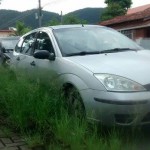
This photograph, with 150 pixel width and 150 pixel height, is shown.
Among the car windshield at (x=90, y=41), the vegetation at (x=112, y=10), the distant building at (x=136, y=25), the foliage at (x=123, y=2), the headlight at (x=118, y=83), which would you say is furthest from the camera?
the foliage at (x=123, y=2)

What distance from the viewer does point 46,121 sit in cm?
480

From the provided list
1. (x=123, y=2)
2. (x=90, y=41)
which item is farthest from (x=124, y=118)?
(x=123, y=2)

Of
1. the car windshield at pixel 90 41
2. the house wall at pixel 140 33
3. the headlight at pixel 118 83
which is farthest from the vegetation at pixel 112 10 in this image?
the headlight at pixel 118 83

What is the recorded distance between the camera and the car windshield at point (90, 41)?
6207mm

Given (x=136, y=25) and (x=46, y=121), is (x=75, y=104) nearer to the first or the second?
(x=46, y=121)

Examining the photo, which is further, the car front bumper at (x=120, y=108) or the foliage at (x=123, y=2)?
the foliage at (x=123, y=2)

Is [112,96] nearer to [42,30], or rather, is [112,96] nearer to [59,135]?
[59,135]

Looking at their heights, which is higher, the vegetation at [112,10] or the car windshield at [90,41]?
the vegetation at [112,10]

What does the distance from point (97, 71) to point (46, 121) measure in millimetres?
893

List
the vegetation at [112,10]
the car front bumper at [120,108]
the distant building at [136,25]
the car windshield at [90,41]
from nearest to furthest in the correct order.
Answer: the car front bumper at [120,108], the car windshield at [90,41], the distant building at [136,25], the vegetation at [112,10]

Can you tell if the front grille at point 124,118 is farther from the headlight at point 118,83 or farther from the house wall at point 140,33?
the house wall at point 140,33

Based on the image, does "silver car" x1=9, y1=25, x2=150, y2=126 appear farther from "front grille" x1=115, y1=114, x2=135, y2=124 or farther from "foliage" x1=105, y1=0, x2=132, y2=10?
"foliage" x1=105, y1=0, x2=132, y2=10

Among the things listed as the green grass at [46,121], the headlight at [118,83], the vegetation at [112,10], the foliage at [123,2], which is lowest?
the green grass at [46,121]

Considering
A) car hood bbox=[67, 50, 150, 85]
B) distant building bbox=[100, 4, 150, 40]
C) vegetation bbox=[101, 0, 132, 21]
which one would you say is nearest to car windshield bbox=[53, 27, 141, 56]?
car hood bbox=[67, 50, 150, 85]
